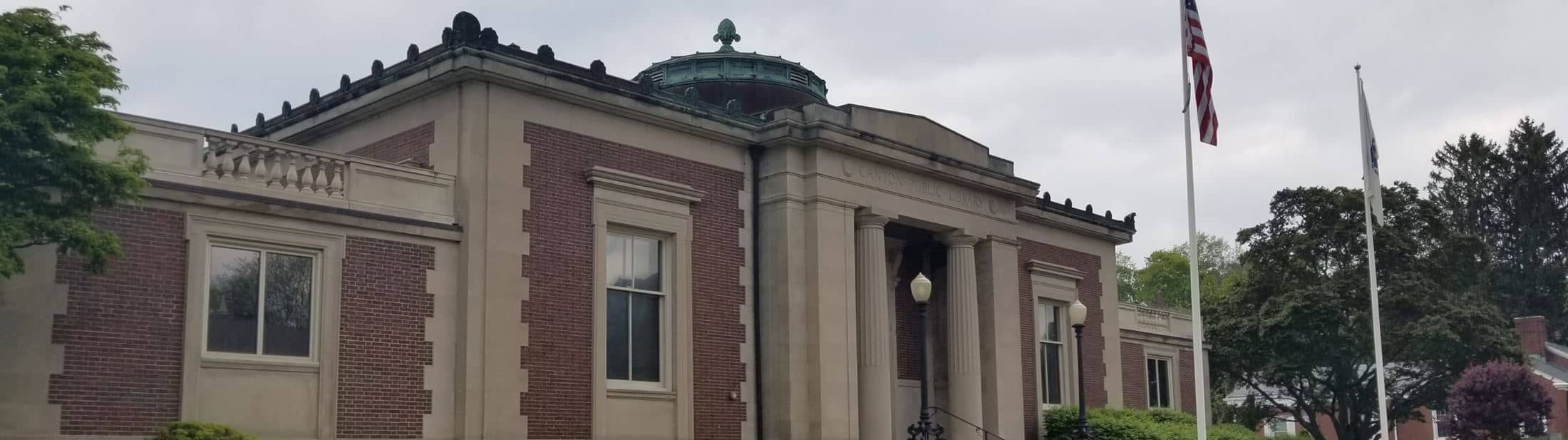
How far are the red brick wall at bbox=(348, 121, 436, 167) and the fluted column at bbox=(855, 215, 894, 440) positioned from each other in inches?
290

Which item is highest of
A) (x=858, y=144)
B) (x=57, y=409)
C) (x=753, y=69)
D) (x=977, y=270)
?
(x=753, y=69)

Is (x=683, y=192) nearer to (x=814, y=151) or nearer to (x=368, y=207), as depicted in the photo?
(x=814, y=151)

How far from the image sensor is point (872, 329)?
23875 mm

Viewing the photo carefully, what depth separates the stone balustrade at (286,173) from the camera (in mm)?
16578

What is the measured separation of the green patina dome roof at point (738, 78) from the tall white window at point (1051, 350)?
674 centimetres

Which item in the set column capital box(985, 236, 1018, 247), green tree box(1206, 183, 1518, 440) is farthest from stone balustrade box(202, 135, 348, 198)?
green tree box(1206, 183, 1518, 440)

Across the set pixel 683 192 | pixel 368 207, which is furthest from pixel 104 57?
pixel 683 192

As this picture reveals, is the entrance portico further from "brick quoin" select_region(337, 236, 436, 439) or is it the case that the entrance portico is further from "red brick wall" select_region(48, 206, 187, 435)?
"red brick wall" select_region(48, 206, 187, 435)

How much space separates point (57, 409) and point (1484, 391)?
4676cm

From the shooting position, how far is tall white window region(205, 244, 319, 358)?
55.6ft

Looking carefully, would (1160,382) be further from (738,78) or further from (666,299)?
(666,299)

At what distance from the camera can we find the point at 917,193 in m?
25.1

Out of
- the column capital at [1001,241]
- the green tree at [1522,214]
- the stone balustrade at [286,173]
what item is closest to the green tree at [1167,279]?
the green tree at [1522,214]

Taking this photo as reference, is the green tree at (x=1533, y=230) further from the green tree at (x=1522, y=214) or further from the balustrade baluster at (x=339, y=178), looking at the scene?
the balustrade baluster at (x=339, y=178)
